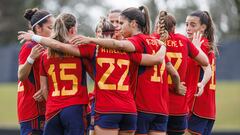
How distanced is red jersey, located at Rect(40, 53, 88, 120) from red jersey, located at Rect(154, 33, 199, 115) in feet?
4.32

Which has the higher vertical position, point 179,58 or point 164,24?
point 164,24

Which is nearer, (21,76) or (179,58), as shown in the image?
(21,76)

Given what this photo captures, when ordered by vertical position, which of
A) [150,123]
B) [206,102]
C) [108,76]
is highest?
[108,76]

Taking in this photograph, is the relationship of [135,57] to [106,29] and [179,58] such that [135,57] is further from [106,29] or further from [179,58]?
[179,58]

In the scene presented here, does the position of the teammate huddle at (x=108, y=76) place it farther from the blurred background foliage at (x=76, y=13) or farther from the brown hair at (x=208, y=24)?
the blurred background foliage at (x=76, y=13)

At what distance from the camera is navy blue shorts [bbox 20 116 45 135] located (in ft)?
32.0

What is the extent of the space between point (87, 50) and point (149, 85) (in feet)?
2.97

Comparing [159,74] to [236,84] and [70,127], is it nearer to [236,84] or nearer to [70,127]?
[70,127]

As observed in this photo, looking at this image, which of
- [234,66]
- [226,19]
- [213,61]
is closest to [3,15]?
[226,19]

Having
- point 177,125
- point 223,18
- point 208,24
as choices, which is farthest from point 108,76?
point 223,18

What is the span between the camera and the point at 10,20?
49.3 m

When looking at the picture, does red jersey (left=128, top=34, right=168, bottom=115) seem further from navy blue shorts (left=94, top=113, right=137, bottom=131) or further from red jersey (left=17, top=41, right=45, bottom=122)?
red jersey (left=17, top=41, right=45, bottom=122)

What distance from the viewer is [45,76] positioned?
9172mm

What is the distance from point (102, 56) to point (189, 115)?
2.26 meters
